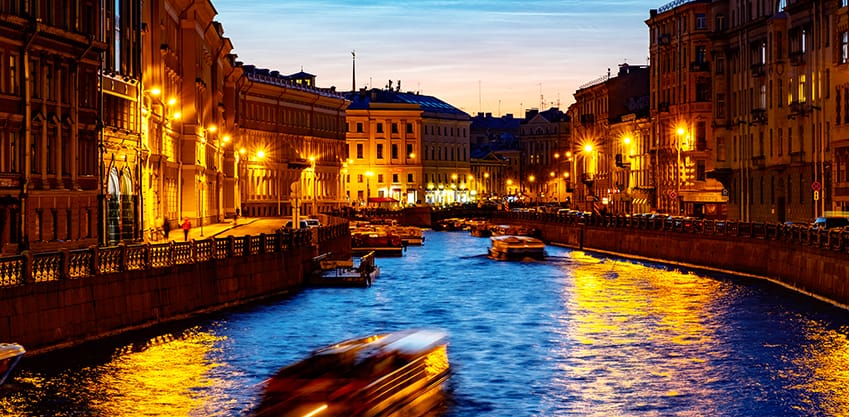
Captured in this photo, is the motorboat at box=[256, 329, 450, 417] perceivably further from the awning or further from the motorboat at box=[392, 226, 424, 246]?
the awning

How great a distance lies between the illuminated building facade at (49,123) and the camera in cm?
4850

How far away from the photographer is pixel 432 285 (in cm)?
7300

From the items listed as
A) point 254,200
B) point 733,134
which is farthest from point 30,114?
point 254,200

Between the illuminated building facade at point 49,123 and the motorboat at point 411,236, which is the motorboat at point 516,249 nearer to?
the motorboat at point 411,236

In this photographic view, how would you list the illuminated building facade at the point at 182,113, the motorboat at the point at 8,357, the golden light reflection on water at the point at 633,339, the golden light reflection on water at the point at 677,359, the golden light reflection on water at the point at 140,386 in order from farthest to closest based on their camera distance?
the illuminated building facade at the point at 182,113, the golden light reflection on water at the point at 633,339, the golden light reflection on water at the point at 677,359, the golden light reflection on water at the point at 140,386, the motorboat at the point at 8,357

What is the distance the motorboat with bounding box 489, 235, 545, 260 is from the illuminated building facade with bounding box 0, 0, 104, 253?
45540 millimetres

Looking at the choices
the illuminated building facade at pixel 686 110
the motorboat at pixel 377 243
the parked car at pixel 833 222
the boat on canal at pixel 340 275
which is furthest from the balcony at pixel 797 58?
the motorboat at pixel 377 243

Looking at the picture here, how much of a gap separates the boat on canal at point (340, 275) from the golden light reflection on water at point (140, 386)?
25675 mm

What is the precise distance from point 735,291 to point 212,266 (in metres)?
25.3

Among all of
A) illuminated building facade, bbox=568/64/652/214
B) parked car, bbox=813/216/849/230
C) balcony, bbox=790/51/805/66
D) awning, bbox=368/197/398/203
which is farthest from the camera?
awning, bbox=368/197/398/203

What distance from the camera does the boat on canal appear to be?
6831cm

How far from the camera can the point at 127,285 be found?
44375 millimetres

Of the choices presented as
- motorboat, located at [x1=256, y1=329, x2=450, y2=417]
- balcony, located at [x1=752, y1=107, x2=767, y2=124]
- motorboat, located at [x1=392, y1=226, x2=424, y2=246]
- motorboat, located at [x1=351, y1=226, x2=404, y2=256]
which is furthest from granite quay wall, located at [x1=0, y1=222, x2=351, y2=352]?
motorboat, located at [x1=392, y1=226, x2=424, y2=246]

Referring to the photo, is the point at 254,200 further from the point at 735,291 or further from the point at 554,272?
the point at 735,291
